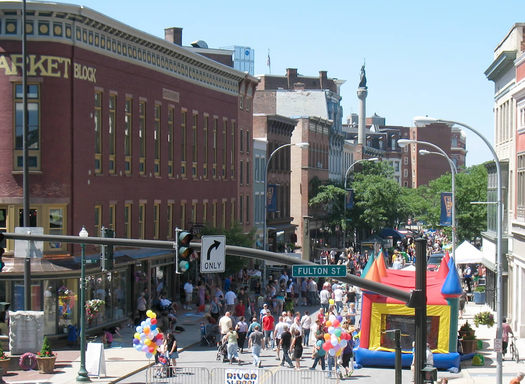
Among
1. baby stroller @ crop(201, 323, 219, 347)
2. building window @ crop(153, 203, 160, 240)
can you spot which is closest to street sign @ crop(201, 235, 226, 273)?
baby stroller @ crop(201, 323, 219, 347)

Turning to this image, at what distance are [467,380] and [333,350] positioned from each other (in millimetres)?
4313

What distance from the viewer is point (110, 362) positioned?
30578 mm

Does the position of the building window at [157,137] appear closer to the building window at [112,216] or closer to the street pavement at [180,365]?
the building window at [112,216]

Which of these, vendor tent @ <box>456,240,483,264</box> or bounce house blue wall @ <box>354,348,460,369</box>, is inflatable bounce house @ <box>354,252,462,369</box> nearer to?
bounce house blue wall @ <box>354,348,460,369</box>

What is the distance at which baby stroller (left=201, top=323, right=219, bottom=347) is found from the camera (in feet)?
113

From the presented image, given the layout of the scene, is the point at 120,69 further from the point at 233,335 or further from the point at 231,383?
the point at 231,383

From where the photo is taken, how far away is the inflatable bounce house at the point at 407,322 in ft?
96.6

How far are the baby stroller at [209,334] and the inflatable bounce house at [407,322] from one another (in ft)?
20.9

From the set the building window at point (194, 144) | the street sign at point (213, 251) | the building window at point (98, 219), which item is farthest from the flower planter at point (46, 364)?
the building window at point (194, 144)

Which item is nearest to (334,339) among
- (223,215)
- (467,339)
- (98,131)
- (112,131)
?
(467,339)

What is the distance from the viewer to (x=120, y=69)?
4012 centimetres

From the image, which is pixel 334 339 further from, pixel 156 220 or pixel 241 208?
pixel 241 208

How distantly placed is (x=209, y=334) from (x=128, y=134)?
1111cm

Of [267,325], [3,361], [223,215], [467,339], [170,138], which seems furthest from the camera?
[223,215]
